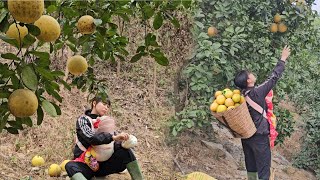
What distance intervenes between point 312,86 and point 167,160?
A: 8.22 ft

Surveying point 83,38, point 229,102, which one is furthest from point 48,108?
point 229,102

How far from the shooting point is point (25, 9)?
0.98 m

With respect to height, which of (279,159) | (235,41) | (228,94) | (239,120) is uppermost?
(235,41)

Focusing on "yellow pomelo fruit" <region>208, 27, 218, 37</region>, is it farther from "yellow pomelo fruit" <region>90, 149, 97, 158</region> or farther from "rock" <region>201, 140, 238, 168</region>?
"yellow pomelo fruit" <region>90, 149, 97, 158</region>

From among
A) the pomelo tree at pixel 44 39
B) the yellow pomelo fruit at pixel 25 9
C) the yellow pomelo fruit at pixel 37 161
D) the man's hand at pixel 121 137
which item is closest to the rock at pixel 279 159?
the yellow pomelo fruit at pixel 37 161

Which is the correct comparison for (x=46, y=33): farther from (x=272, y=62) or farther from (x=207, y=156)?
→ (x=207, y=156)

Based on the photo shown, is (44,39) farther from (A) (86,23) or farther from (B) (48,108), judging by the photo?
(A) (86,23)

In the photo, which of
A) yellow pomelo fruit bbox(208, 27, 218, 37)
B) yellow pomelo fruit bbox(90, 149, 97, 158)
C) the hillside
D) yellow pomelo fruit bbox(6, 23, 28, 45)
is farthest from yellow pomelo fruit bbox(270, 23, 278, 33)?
yellow pomelo fruit bbox(6, 23, 28, 45)

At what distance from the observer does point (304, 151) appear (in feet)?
20.1

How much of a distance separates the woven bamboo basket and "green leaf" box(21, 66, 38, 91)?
8.42 ft

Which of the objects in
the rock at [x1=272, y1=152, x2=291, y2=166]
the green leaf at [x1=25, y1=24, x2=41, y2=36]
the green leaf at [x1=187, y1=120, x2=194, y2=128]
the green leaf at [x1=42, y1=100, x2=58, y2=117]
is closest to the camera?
the green leaf at [x1=25, y1=24, x2=41, y2=36]

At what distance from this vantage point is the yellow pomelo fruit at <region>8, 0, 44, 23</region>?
98cm

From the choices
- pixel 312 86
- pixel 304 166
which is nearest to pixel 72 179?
pixel 304 166

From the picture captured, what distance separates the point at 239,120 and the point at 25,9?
282 centimetres
